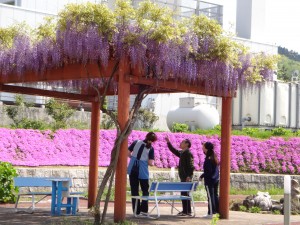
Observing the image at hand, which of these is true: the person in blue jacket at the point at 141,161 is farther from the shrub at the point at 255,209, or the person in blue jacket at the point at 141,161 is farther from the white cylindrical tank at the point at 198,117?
the white cylindrical tank at the point at 198,117

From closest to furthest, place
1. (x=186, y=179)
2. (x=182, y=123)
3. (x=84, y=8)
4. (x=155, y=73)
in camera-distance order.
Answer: (x=84, y=8) < (x=155, y=73) < (x=186, y=179) < (x=182, y=123)

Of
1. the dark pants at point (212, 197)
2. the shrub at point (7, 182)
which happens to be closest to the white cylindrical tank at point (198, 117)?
the shrub at point (7, 182)

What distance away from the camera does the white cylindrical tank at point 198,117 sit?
119 feet

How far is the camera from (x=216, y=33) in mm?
14086

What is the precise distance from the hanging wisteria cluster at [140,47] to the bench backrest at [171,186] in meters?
2.12

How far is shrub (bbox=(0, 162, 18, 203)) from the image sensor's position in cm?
1816

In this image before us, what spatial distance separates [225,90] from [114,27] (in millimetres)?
3573

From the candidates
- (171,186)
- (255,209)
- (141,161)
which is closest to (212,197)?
(171,186)

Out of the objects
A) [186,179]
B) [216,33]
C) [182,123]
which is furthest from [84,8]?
[182,123]

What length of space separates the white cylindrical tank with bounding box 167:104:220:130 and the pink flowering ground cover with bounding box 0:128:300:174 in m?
3.94

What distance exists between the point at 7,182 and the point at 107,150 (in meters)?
9.32

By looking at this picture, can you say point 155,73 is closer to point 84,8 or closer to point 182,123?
point 84,8

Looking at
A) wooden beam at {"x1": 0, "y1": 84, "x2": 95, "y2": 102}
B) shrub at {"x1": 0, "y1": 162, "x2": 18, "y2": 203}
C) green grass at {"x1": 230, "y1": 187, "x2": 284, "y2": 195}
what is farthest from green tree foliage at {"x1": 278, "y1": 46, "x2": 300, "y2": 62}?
wooden beam at {"x1": 0, "y1": 84, "x2": 95, "y2": 102}

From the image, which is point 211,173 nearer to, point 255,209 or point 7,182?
point 255,209
